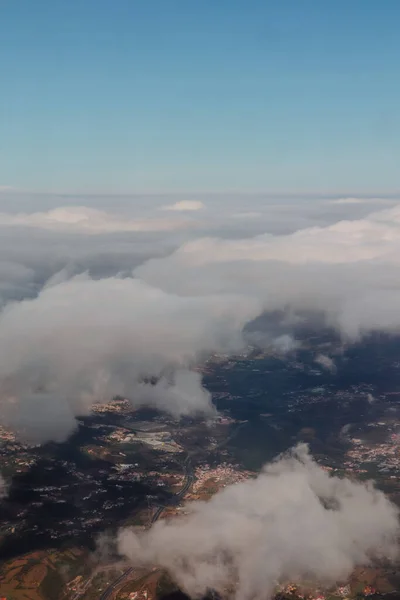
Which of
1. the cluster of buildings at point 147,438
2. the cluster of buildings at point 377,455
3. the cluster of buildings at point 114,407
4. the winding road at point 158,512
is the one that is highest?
the cluster of buildings at point 114,407

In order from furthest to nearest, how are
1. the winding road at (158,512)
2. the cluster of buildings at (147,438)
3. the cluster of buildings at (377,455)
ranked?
the cluster of buildings at (147,438), the cluster of buildings at (377,455), the winding road at (158,512)

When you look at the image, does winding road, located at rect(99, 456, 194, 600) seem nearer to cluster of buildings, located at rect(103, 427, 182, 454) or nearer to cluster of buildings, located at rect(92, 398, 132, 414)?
cluster of buildings, located at rect(103, 427, 182, 454)

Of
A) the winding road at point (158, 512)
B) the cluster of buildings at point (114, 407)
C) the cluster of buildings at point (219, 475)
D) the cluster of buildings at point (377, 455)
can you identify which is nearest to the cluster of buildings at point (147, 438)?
the winding road at point (158, 512)

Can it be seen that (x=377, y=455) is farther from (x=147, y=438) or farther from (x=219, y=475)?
(x=147, y=438)

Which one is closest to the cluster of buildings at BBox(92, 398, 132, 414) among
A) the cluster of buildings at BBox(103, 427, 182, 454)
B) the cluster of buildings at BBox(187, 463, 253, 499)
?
the cluster of buildings at BBox(103, 427, 182, 454)

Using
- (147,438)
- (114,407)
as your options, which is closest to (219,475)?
(147,438)

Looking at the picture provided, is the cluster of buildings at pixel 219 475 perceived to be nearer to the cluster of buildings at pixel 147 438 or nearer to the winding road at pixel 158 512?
the winding road at pixel 158 512

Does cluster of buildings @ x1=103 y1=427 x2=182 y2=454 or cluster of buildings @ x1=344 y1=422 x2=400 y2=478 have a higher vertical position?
cluster of buildings @ x1=103 y1=427 x2=182 y2=454

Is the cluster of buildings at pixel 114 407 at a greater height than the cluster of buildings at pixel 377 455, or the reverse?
the cluster of buildings at pixel 114 407

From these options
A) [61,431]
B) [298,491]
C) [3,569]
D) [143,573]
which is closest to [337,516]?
[298,491]

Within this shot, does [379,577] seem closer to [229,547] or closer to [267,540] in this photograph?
[267,540]

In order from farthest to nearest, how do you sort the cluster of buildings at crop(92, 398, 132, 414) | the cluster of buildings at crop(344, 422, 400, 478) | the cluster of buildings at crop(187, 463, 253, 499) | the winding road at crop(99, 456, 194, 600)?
the cluster of buildings at crop(92, 398, 132, 414) < the cluster of buildings at crop(344, 422, 400, 478) < the cluster of buildings at crop(187, 463, 253, 499) < the winding road at crop(99, 456, 194, 600)
